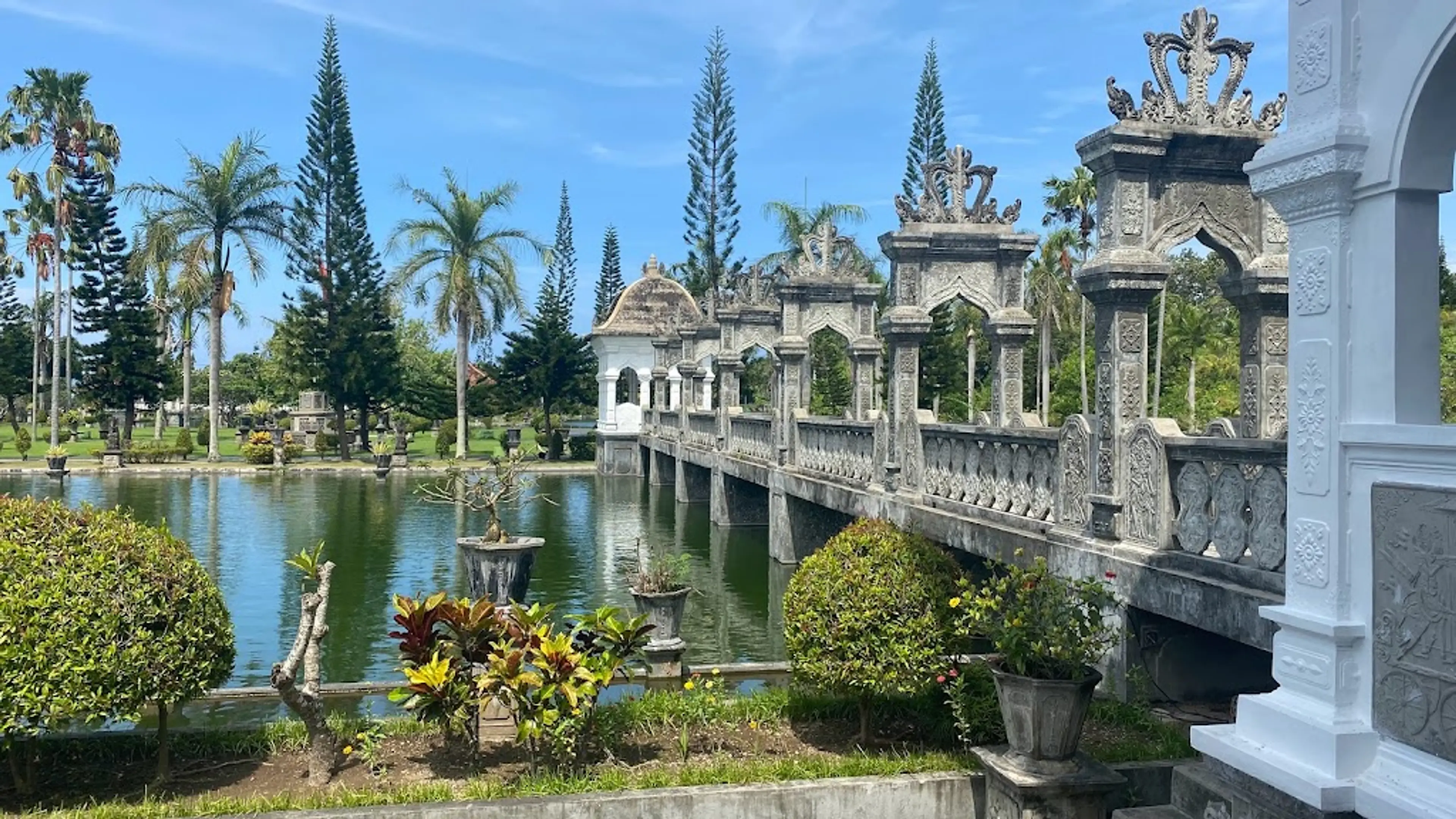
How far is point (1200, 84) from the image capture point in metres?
6.96

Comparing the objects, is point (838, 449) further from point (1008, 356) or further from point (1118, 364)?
point (1118, 364)

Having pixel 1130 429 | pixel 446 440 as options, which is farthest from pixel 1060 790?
pixel 446 440

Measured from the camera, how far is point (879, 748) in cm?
605

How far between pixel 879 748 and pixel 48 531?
4.44 metres

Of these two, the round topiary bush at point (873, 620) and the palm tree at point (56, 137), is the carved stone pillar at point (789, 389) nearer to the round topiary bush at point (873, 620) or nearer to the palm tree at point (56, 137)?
the round topiary bush at point (873, 620)

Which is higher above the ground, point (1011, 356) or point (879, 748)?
point (1011, 356)

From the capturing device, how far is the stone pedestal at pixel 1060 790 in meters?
4.83

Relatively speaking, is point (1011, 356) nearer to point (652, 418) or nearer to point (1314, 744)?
point (1314, 744)

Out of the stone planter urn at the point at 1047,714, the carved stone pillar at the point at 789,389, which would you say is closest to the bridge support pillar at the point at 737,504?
the carved stone pillar at the point at 789,389

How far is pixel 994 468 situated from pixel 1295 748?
16.7ft

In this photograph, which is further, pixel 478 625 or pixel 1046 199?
pixel 1046 199

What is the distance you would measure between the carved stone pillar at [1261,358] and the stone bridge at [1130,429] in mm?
→ 16

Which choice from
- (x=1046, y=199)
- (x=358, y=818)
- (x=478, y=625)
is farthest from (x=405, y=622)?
(x=1046, y=199)

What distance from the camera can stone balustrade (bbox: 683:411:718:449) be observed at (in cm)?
2191
